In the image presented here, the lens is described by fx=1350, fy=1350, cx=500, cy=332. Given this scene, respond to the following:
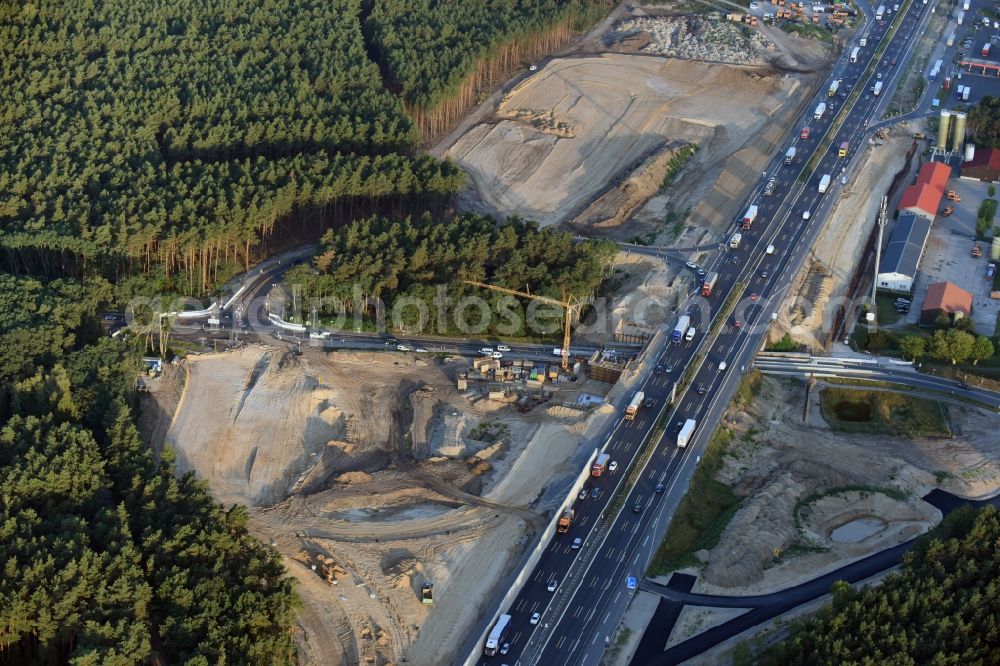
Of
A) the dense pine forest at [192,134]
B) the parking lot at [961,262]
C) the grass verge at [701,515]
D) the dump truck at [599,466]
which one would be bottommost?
the grass verge at [701,515]

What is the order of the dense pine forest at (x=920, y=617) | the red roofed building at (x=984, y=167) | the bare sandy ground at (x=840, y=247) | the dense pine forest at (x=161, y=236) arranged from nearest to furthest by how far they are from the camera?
the dense pine forest at (x=920, y=617) < the dense pine forest at (x=161, y=236) < the bare sandy ground at (x=840, y=247) < the red roofed building at (x=984, y=167)

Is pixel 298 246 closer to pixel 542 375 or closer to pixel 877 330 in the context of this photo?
pixel 542 375

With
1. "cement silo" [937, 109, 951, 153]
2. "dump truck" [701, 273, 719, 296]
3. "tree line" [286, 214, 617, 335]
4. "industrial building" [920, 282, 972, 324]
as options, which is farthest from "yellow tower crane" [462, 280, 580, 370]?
"cement silo" [937, 109, 951, 153]

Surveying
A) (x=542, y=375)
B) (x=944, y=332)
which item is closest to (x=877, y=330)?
(x=944, y=332)

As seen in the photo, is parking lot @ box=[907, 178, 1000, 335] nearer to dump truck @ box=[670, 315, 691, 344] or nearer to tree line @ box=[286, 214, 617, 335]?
dump truck @ box=[670, 315, 691, 344]

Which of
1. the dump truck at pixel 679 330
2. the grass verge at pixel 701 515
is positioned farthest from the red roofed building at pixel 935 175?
the grass verge at pixel 701 515

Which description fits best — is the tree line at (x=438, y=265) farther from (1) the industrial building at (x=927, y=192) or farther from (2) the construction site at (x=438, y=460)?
(1) the industrial building at (x=927, y=192)
